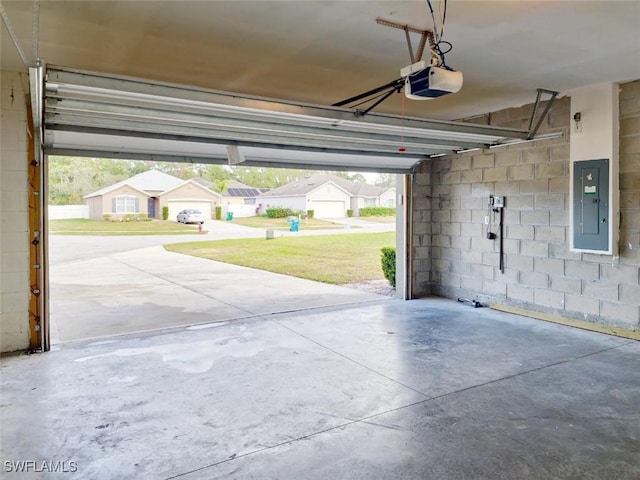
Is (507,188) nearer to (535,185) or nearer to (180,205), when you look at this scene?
(535,185)

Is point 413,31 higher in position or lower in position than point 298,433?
higher

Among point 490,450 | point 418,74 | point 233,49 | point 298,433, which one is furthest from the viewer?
point 233,49

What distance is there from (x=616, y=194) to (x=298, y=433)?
14.2ft

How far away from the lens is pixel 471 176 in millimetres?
6758

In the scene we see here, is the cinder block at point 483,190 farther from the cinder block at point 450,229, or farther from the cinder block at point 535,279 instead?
the cinder block at point 535,279

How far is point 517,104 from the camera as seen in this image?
19.2 ft

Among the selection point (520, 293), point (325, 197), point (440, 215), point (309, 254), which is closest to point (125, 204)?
point (325, 197)

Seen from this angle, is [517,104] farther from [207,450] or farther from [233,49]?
[207,450]

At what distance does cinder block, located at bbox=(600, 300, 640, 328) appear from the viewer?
4.84m

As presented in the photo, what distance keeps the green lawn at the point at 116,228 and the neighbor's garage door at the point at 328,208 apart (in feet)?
26.8

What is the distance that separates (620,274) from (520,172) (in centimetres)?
180

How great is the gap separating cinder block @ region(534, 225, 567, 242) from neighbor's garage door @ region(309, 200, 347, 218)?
80.9ft

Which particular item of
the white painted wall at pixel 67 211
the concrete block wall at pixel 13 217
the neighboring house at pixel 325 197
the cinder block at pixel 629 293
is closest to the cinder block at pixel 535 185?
the cinder block at pixel 629 293

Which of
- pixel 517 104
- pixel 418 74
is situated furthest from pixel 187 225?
pixel 418 74
